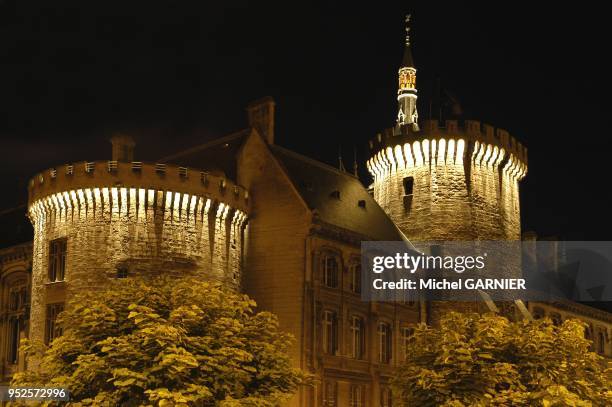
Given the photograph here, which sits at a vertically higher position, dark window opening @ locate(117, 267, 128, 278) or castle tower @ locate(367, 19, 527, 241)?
castle tower @ locate(367, 19, 527, 241)

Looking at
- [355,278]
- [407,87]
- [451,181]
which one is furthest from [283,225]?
[407,87]

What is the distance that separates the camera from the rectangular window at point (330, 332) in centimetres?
5006

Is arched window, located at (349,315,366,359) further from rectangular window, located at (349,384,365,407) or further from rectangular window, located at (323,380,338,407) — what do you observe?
rectangular window, located at (323,380,338,407)

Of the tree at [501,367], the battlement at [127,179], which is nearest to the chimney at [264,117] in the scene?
the battlement at [127,179]

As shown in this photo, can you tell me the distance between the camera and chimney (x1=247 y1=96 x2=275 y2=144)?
184 feet

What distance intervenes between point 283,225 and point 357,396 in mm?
9845

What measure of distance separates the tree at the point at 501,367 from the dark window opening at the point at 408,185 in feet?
79.9

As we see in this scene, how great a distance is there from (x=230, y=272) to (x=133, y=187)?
666 cm

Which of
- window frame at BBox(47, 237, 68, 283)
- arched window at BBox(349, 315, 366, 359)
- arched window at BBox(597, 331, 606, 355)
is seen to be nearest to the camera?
window frame at BBox(47, 237, 68, 283)

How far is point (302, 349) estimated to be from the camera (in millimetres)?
48281

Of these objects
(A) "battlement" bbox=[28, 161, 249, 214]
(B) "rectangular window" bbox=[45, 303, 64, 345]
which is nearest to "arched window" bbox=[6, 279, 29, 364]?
(B) "rectangular window" bbox=[45, 303, 64, 345]

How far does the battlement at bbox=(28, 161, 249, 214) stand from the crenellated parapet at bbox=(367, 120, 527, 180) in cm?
1629

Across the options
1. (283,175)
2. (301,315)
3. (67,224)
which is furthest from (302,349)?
(67,224)

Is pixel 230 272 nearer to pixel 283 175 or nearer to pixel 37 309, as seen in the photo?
pixel 283 175
